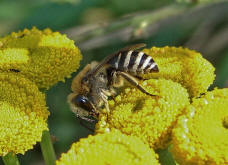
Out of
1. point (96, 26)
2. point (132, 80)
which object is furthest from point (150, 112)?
point (96, 26)

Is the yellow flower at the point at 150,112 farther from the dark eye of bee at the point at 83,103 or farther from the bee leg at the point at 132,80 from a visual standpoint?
the dark eye of bee at the point at 83,103

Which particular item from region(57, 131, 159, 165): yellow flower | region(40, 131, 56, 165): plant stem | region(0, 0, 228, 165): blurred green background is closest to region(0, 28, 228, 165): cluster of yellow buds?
region(57, 131, 159, 165): yellow flower

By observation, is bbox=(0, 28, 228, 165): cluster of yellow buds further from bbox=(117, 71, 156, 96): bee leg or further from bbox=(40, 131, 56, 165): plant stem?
bbox=(40, 131, 56, 165): plant stem

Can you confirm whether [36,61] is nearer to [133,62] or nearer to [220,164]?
[133,62]

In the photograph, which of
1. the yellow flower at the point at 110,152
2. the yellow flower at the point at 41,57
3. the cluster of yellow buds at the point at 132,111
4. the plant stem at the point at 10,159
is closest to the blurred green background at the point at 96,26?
the yellow flower at the point at 41,57

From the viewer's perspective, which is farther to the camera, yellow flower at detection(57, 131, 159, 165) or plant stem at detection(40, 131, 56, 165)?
plant stem at detection(40, 131, 56, 165)

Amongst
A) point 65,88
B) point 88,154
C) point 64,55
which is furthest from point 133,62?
point 65,88

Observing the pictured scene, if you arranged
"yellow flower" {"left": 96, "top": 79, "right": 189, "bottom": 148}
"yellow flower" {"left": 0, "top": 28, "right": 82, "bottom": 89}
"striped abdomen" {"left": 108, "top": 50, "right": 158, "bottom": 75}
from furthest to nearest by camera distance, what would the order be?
1. "yellow flower" {"left": 0, "top": 28, "right": 82, "bottom": 89}
2. "striped abdomen" {"left": 108, "top": 50, "right": 158, "bottom": 75}
3. "yellow flower" {"left": 96, "top": 79, "right": 189, "bottom": 148}
